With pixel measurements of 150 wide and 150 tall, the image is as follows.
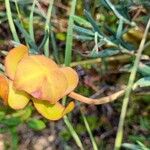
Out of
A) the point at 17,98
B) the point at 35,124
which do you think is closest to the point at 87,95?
the point at 35,124

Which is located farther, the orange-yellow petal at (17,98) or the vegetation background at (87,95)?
the vegetation background at (87,95)

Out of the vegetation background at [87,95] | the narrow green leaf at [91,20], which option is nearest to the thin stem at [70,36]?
the narrow green leaf at [91,20]

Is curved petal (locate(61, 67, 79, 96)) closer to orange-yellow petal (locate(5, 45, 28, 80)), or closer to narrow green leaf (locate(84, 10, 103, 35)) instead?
orange-yellow petal (locate(5, 45, 28, 80))

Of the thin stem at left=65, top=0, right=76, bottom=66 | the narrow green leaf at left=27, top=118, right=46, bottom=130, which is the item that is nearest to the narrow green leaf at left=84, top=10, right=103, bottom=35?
the thin stem at left=65, top=0, right=76, bottom=66

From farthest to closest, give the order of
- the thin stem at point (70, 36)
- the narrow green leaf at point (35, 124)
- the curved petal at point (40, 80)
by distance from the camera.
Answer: the narrow green leaf at point (35, 124), the thin stem at point (70, 36), the curved petal at point (40, 80)

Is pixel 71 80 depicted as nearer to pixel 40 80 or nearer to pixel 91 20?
pixel 40 80

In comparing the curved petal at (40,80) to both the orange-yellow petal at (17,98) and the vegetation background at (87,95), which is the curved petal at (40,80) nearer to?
the orange-yellow petal at (17,98)
